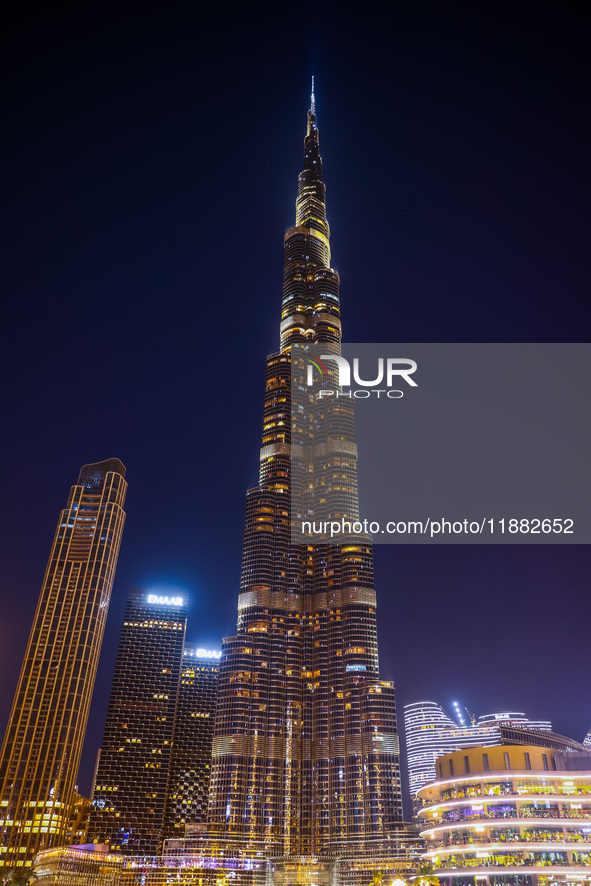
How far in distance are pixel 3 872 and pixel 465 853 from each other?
98.5 metres

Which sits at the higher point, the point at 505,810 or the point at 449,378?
the point at 449,378

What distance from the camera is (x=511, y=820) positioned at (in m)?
142

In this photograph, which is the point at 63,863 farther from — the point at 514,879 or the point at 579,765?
the point at 579,765

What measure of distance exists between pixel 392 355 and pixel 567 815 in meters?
98.7

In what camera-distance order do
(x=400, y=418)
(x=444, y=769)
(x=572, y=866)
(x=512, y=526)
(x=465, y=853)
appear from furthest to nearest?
(x=400, y=418) < (x=444, y=769) < (x=465, y=853) < (x=572, y=866) < (x=512, y=526)

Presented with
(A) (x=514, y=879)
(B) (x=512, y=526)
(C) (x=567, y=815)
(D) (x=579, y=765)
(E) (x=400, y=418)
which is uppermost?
(E) (x=400, y=418)

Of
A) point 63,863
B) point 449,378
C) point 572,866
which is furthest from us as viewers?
point 63,863

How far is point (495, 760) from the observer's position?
497 feet

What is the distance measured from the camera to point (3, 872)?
16025cm

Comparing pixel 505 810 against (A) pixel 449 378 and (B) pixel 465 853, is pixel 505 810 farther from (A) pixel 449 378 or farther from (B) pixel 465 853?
(A) pixel 449 378

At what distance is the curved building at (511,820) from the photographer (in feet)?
449

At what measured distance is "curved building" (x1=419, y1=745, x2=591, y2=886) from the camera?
136750 millimetres

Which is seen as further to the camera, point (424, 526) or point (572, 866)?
point (424, 526)

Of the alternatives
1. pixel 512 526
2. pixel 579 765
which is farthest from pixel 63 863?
pixel 512 526
